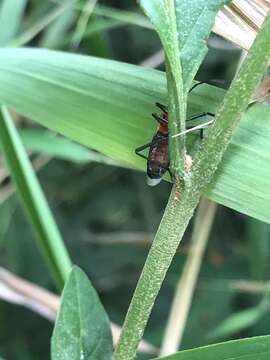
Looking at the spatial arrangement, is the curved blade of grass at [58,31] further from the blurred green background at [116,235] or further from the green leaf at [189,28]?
the green leaf at [189,28]

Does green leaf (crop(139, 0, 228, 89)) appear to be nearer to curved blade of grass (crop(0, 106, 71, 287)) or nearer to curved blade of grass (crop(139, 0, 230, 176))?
curved blade of grass (crop(139, 0, 230, 176))

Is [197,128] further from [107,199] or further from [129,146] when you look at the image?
[107,199]

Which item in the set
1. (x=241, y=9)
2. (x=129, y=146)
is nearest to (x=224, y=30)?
(x=241, y=9)

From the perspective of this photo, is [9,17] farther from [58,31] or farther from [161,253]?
[161,253]

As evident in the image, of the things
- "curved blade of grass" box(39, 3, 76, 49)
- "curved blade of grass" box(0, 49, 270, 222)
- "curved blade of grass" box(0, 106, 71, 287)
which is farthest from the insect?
"curved blade of grass" box(39, 3, 76, 49)

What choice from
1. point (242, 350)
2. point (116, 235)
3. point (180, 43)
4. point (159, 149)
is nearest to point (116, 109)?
point (159, 149)
